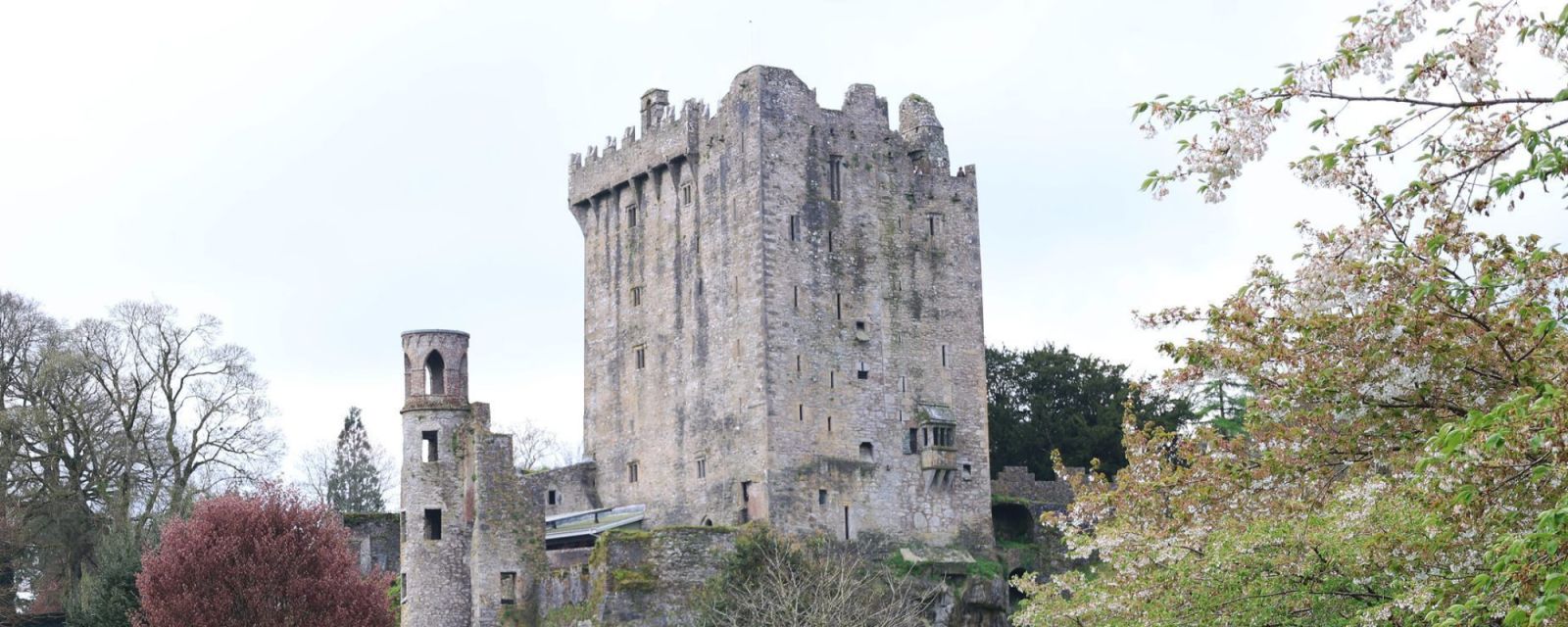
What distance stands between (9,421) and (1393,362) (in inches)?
1602

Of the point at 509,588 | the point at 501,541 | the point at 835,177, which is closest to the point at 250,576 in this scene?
the point at 501,541

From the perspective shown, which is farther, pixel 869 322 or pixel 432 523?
pixel 869 322

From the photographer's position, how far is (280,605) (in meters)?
43.3

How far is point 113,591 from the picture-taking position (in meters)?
46.0

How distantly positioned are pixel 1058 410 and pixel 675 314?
583 inches

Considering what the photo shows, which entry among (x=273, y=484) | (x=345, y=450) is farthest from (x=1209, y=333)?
(x=345, y=450)

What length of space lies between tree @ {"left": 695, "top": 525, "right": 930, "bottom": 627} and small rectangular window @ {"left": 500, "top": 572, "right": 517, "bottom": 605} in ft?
13.6

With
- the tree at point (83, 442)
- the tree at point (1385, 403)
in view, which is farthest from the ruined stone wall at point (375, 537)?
the tree at point (1385, 403)

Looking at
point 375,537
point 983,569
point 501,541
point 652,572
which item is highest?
point 375,537

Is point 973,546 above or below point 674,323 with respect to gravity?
below

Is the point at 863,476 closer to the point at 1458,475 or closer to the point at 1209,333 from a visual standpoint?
the point at 1209,333

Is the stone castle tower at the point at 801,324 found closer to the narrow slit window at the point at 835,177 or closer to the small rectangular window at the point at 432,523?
the narrow slit window at the point at 835,177

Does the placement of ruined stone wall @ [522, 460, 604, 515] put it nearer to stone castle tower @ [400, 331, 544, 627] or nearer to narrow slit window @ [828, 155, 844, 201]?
stone castle tower @ [400, 331, 544, 627]

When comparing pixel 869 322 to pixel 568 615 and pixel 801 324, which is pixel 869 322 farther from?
pixel 568 615
